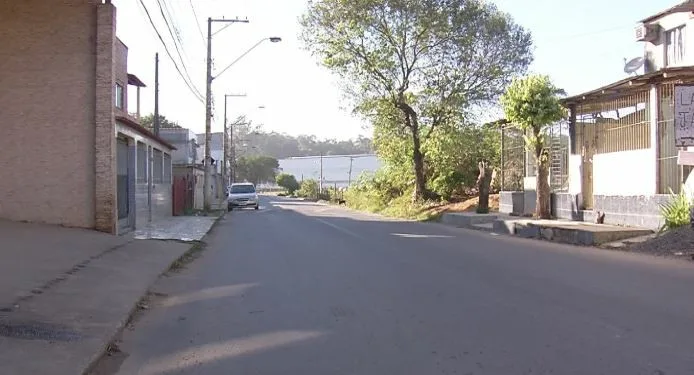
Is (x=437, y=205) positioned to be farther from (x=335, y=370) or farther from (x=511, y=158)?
(x=335, y=370)

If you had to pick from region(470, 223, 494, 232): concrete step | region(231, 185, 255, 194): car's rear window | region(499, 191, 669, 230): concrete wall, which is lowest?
region(470, 223, 494, 232): concrete step

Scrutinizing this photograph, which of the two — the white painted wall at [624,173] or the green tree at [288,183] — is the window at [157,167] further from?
the green tree at [288,183]

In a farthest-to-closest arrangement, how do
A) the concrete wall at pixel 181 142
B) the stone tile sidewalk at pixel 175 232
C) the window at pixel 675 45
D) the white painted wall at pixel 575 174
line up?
the concrete wall at pixel 181 142
the window at pixel 675 45
the white painted wall at pixel 575 174
the stone tile sidewalk at pixel 175 232

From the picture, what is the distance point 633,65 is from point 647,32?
5.11ft

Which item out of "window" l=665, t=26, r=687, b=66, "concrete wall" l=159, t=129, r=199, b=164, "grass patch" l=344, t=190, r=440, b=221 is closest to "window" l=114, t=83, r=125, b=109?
"grass patch" l=344, t=190, r=440, b=221

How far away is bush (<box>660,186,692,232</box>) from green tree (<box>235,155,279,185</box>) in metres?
102

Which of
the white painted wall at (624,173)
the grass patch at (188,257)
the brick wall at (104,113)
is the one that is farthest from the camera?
the white painted wall at (624,173)

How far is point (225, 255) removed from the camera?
16594 millimetres

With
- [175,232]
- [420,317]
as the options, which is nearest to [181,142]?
[175,232]

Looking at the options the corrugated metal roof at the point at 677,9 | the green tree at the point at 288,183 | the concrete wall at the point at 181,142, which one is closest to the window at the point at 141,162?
the corrugated metal roof at the point at 677,9

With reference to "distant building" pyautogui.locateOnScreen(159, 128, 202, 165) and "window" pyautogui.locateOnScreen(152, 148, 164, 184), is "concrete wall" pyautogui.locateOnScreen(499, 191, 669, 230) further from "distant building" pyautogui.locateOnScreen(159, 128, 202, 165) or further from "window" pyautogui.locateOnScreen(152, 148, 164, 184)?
"distant building" pyautogui.locateOnScreen(159, 128, 202, 165)

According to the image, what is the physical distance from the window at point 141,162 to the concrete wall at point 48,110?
6.92 m

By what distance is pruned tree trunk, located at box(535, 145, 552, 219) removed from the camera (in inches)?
949

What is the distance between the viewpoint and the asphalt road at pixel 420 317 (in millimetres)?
6598
